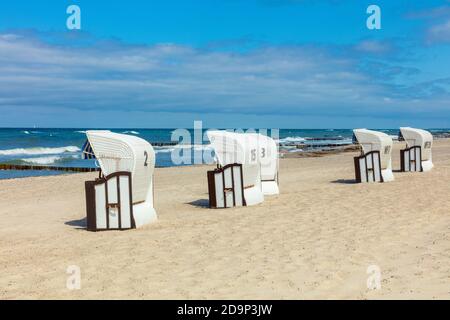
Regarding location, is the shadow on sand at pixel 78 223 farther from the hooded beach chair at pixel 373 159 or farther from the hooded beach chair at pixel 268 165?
the hooded beach chair at pixel 373 159

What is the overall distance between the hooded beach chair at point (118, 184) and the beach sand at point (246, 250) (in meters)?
0.32

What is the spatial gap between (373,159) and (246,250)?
9.35 meters

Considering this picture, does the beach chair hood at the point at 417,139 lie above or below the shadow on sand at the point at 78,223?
above

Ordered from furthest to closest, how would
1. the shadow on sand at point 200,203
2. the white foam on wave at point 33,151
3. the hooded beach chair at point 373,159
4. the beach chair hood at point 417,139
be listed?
1. the white foam on wave at point 33,151
2. the beach chair hood at point 417,139
3. the hooded beach chair at point 373,159
4. the shadow on sand at point 200,203

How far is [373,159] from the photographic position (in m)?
15.5

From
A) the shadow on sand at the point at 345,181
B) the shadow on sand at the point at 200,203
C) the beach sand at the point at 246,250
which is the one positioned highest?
the shadow on sand at the point at 345,181

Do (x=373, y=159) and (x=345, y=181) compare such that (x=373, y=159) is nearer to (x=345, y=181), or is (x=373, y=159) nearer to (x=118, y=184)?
(x=345, y=181)

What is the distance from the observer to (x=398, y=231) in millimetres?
8086

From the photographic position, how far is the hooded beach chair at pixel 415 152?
61.0 feet

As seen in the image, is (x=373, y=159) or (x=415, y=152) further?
(x=415, y=152)

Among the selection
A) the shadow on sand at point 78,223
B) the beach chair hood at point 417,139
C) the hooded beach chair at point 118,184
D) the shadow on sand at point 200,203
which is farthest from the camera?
the beach chair hood at point 417,139

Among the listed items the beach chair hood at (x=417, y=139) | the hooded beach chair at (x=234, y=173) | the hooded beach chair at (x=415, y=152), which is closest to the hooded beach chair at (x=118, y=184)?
the hooded beach chair at (x=234, y=173)

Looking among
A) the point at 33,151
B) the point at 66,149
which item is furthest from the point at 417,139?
the point at 66,149
